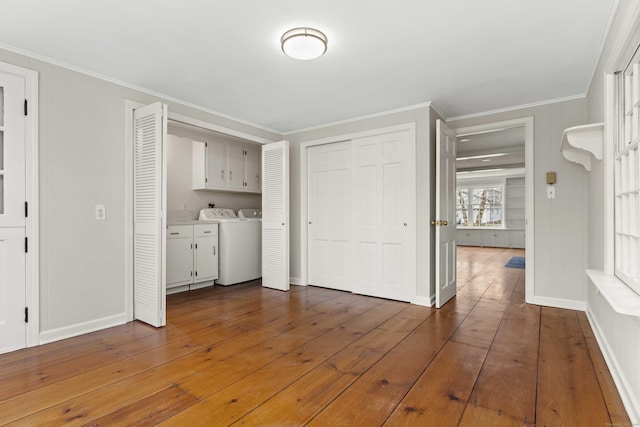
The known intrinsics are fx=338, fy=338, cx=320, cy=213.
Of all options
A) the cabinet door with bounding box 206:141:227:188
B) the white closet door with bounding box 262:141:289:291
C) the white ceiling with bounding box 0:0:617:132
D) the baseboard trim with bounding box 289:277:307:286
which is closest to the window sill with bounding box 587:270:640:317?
the white ceiling with bounding box 0:0:617:132

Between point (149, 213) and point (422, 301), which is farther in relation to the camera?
point (422, 301)

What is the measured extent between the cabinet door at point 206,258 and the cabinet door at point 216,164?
0.91m

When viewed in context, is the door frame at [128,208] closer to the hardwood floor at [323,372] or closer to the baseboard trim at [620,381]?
the hardwood floor at [323,372]

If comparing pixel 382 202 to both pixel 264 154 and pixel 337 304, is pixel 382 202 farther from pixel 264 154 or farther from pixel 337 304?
pixel 264 154

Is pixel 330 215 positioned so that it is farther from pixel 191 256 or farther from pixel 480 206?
pixel 480 206

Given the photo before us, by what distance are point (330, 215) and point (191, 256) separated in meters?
1.95

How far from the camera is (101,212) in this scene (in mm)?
3020

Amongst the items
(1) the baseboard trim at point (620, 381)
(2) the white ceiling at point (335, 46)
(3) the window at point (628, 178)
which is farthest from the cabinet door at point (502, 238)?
(3) the window at point (628, 178)

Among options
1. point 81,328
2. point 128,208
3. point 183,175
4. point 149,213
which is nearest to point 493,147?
point 183,175

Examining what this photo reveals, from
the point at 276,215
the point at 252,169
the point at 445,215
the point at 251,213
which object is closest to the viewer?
the point at 445,215

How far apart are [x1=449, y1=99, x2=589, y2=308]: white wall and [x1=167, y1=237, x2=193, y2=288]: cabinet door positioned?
4.19 m

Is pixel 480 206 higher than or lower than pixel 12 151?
lower

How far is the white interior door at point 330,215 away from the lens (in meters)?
4.48

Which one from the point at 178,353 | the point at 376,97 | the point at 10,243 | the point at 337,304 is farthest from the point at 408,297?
the point at 10,243
